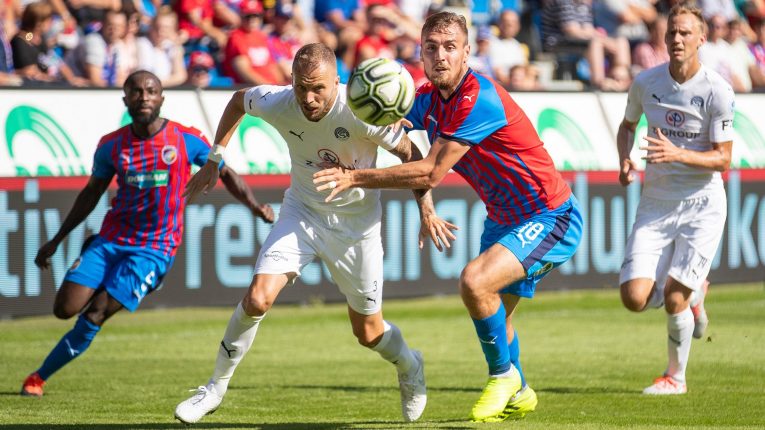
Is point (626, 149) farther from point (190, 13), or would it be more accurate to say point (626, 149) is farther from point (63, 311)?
point (190, 13)

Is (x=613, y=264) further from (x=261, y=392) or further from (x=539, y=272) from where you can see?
(x=539, y=272)

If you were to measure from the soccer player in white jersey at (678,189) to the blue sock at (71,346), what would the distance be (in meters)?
3.95

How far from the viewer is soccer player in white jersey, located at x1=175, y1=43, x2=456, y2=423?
7422 millimetres

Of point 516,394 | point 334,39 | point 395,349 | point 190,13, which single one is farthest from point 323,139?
point 334,39

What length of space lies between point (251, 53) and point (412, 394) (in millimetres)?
8844

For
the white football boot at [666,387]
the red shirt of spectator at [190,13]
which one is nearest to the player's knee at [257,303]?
the white football boot at [666,387]

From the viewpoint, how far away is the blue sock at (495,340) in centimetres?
761

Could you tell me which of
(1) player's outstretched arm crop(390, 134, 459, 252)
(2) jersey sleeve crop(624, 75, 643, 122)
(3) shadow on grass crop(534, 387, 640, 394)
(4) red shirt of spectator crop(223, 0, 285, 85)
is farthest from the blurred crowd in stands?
(1) player's outstretched arm crop(390, 134, 459, 252)

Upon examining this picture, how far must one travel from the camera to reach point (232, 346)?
7707 mm

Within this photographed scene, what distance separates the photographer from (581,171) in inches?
643

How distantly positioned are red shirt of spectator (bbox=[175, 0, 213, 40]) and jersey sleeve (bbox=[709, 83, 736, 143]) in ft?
29.4

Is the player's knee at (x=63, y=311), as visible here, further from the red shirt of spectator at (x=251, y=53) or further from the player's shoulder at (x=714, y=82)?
the red shirt of spectator at (x=251, y=53)

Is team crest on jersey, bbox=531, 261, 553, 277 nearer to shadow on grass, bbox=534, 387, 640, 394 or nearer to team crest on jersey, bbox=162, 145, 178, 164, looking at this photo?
shadow on grass, bbox=534, 387, 640, 394

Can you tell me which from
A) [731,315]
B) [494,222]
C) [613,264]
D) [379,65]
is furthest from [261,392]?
[613,264]
